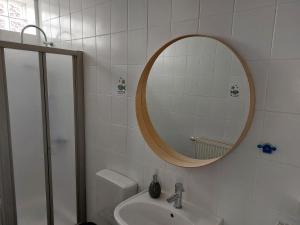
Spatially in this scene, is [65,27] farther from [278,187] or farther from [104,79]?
[278,187]

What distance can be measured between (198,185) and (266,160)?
1.24ft

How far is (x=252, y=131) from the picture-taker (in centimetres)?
92

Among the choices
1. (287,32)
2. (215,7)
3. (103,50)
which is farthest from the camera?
(103,50)

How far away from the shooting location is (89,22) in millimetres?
1529

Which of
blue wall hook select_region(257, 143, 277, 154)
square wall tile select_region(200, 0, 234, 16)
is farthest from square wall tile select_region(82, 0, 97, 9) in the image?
blue wall hook select_region(257, 143, 277, 154)

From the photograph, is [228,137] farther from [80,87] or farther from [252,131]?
[80,87]

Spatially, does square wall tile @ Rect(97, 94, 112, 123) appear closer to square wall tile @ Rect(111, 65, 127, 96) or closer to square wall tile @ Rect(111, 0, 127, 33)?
square wall tile @ Rect(111, 65, 127, 96)

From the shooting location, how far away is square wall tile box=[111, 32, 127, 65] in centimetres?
135

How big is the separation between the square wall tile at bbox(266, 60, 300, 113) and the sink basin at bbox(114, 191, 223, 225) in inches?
24.7

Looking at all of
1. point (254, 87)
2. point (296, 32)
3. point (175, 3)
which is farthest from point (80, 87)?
point (296, 32)

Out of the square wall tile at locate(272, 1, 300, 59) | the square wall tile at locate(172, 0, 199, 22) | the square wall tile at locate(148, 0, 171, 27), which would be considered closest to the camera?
the square wall tile at locate(272, 1, 300, 59)

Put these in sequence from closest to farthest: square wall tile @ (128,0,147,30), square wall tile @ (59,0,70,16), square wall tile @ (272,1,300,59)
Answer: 1. square wall tile @ (272,1,300,59)
2. square wall tile @ (128,0,147,30)
3. square wall tile @ (59,0,70,16)

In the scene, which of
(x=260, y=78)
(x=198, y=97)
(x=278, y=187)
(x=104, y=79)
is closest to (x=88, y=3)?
(x=104, y=79)

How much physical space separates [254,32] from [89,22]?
→ 1147mm
